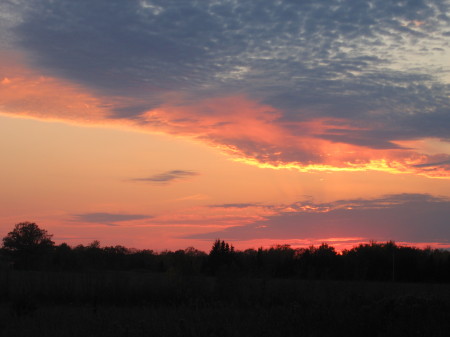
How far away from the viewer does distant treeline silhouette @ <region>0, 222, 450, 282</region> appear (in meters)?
29.9

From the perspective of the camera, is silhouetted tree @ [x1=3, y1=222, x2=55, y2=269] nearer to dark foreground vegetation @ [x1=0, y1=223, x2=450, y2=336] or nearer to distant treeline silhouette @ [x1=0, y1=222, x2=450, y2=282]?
distant treeline silhouette @ [x1=0, y1=222, x2=450, y2=282]

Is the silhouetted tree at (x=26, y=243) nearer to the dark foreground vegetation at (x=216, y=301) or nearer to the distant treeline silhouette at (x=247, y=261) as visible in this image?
the distant treeline silhouette at (x=247, y=261)

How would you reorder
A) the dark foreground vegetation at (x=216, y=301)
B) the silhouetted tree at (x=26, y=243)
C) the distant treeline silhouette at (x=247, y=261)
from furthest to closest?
1. the silhouetted tree at (x=26, y=243)
2. the distant treeline silhouette at (x=247, y=261)
3. the dark foreground vegetation at (x=216, y=301)

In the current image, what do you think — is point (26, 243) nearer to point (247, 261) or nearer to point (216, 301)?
point (247, 261)

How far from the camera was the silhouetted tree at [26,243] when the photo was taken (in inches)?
2985

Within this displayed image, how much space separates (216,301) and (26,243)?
209 ft

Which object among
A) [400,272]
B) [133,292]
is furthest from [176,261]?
[400,272]

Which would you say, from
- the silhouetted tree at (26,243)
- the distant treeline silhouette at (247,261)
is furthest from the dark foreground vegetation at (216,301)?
the silhouetted tree at (26,243)

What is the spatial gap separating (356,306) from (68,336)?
693cm

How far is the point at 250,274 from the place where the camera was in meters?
26.4

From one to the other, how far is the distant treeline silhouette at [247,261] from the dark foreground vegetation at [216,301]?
20 centimetres

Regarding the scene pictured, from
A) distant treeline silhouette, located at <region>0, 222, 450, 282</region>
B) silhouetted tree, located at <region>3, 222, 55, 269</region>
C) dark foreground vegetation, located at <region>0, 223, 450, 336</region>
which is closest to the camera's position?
dark foreground vegetation, located at <region>0, 223, 450, 336</region>

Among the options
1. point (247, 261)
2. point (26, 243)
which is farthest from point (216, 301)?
point (26, 243)

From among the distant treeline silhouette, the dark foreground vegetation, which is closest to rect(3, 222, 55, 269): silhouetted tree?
the distant treeline silhouette
